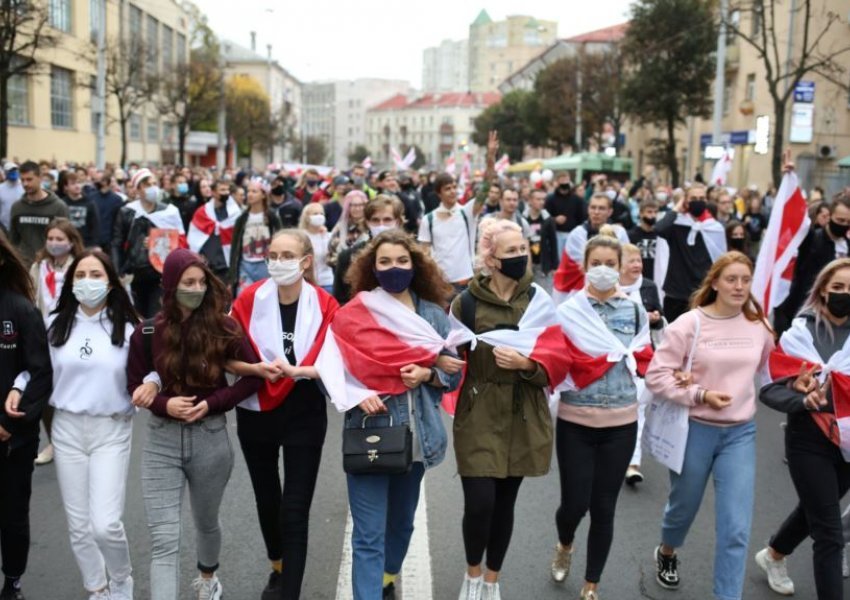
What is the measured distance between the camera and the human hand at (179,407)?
13.0 feet

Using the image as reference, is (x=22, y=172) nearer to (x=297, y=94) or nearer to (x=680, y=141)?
(x=680, y=141)

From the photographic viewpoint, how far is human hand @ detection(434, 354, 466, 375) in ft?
13.5

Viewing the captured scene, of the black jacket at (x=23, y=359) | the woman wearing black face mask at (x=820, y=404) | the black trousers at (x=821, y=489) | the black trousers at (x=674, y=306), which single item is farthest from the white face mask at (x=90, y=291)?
the black trousers at (x=674, y=306)

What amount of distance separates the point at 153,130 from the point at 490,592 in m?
59.5

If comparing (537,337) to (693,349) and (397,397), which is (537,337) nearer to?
(397,397)

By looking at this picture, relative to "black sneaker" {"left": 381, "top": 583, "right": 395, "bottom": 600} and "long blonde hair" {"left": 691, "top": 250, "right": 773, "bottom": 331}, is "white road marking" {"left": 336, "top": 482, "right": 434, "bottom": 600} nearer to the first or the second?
"black sneaker" {"left": 381, "top": 583, "right": 395, "bottom": 600}

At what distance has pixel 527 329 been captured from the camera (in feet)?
13.9

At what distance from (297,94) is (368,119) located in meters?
37.0

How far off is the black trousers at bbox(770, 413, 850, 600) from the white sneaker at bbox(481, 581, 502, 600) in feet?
5.07

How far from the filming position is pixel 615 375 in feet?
15.1

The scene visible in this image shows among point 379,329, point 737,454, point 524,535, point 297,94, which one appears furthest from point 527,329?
point 297,94

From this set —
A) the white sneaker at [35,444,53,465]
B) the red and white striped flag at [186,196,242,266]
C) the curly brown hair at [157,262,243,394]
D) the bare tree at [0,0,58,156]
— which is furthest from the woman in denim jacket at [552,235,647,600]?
the bare tree at [0,0,58,156]

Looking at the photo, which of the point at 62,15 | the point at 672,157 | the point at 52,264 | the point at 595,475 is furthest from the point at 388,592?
the point at 62,15

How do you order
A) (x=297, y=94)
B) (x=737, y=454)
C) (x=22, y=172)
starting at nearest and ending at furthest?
(x=737, y=454) → (x=22, y=172) → (x=297, y=94)
